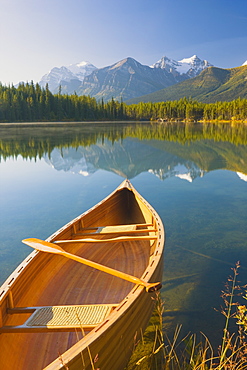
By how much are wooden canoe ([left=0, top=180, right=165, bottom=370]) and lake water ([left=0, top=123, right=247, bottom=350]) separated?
3.46 feet

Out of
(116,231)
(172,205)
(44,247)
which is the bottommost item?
(172,205)

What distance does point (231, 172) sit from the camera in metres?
18.4

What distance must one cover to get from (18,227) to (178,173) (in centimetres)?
1135

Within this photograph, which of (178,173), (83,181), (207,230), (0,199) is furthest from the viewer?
(178,173)

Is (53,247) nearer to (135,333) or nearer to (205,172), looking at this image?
(135,333)

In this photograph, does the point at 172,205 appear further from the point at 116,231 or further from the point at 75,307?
the point at 75,307

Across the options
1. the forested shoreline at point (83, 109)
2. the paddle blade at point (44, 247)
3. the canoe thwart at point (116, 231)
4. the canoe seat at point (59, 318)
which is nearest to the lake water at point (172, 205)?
the canoe thwart at point (116, 231)

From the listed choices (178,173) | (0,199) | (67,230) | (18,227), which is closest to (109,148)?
(178,173)

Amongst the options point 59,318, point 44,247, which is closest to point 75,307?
point 59,318

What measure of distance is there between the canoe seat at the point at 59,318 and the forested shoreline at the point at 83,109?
109 metres

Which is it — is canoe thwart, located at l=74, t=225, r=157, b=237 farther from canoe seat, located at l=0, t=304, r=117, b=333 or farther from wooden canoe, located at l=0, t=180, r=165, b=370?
canoe seat, located at l=0, t=304, r=117, b=333

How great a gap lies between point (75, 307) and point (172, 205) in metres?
7.89

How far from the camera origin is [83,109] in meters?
124

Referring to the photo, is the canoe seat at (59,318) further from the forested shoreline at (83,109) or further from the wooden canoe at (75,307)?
the forested shoreline at (83,109)
